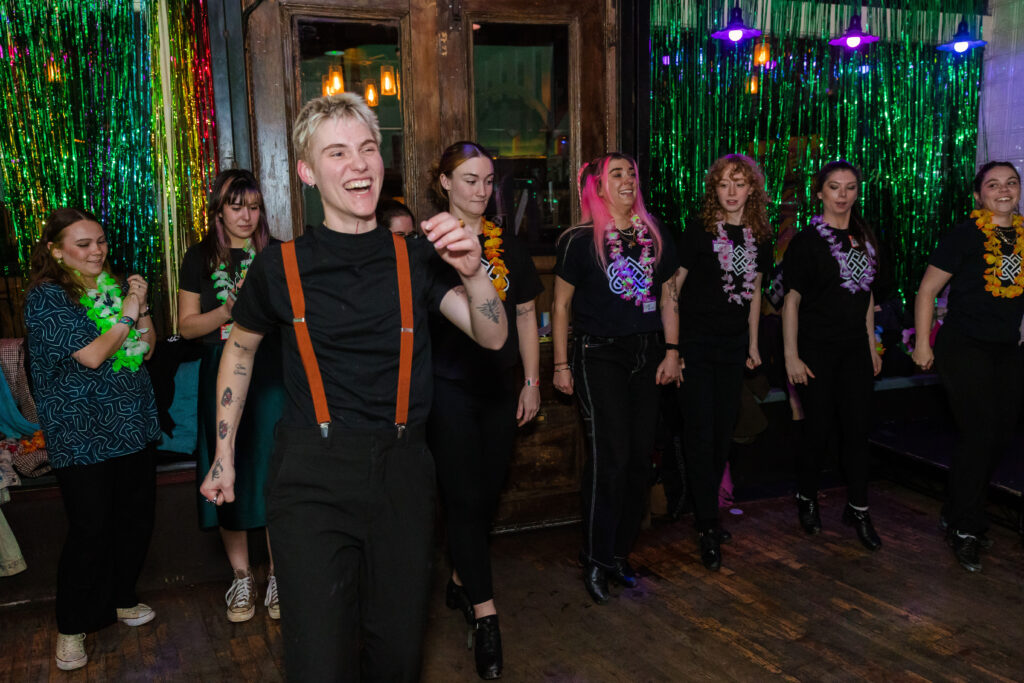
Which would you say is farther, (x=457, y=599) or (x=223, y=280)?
(x=457, y=599)

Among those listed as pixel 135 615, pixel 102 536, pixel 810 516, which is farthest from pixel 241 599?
pixel 810 516

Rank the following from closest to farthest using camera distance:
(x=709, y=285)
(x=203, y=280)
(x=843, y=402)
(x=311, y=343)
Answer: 1. (x=311, y=343)
2. (x=203, y=280)
3. (x=709, y=285)
4. (x=843, y=402)

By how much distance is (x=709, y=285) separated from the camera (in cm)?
328

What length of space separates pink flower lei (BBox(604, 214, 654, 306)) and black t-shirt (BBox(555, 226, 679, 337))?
1 centimetres

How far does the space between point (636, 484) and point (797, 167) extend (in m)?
2.76

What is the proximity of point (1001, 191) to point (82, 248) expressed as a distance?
11.2 feet

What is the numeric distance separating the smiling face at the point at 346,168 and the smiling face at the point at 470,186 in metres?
0.94

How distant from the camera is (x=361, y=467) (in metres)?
1.63

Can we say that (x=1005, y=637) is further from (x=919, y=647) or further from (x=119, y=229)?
(x=119, y=229)

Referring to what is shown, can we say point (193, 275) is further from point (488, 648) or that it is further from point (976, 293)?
point (976, 293)

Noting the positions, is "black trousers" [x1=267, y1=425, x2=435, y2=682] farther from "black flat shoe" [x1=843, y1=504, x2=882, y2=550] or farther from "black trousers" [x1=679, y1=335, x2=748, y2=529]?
"black flat shoe" [x1=843, y1=504, x2=882, y2=550]

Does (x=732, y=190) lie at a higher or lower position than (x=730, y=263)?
higher

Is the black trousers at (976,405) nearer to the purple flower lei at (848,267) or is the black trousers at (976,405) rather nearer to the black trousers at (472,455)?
the purple flower lei at (848,267)

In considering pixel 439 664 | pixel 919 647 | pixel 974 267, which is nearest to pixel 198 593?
pixel 439 664
